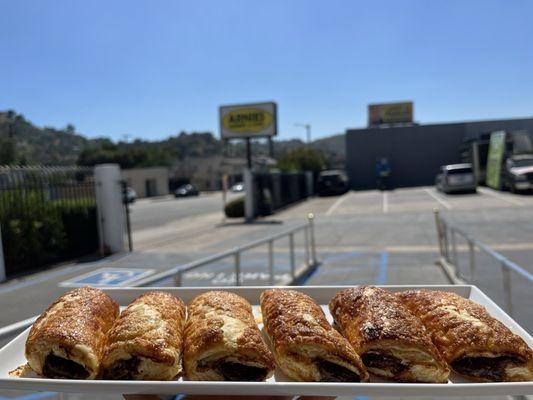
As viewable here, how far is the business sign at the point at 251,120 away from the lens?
26047 millimetres

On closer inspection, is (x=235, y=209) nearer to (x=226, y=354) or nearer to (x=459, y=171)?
(x=459, y=171)

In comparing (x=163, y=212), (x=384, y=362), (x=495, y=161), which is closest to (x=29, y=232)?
(x=384, y=362)

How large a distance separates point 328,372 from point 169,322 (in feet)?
2.38

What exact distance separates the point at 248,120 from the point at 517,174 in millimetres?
14617

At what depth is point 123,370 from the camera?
1.73 metres

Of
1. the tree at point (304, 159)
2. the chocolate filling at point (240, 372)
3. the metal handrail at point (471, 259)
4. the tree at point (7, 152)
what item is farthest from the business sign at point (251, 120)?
the tree at point (7, 152)

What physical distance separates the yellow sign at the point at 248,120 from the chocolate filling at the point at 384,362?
2474cm

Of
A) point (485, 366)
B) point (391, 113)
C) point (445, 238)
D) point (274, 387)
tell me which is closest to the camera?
point (274, 387)

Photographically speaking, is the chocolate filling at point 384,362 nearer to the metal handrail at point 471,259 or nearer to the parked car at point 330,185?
the metal handrail at point 471,259

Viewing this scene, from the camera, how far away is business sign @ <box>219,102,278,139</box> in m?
26.0

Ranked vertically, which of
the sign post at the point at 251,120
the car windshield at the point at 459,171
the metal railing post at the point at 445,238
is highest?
the sign post at the point at 251,120

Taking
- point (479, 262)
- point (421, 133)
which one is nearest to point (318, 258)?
point (479, 262)

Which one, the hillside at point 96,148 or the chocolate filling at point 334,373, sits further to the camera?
the hillside at point 96,148

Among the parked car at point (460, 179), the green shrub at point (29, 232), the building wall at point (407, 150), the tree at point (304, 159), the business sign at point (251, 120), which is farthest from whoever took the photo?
the building wall at point (407, 150)
